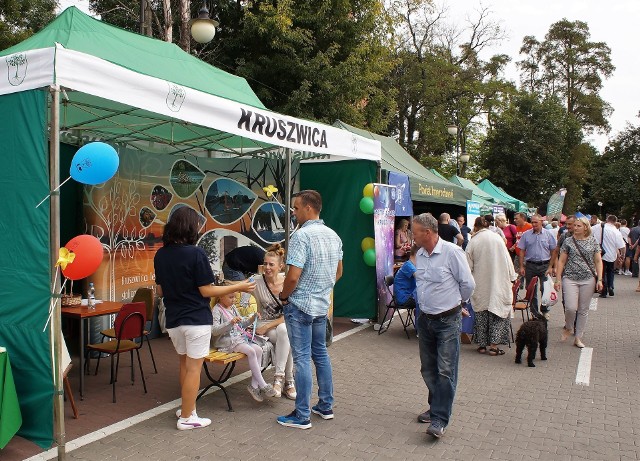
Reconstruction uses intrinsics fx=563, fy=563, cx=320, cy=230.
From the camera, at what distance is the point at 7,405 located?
3.78 m

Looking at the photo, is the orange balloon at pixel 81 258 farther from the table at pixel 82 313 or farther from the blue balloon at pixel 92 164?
the table at pixel 82 313

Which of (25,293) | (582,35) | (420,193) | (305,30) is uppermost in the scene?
(582,35)

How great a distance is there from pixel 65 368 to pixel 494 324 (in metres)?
5.10

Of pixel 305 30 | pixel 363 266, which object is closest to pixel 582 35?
pixel 305 30

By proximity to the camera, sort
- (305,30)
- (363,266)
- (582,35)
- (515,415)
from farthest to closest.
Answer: (582,35)
(305,30)
(363,266)
(515,415)

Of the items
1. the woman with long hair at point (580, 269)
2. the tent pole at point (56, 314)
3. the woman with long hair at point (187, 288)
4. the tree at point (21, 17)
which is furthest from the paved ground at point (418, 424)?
the tree at point (21, 17)

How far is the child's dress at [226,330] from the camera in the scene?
5152 millimetres

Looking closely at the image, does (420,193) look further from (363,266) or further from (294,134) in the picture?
(294,134)

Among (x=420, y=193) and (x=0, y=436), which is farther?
(x=420, y=193)

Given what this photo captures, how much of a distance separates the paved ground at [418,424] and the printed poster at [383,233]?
6.29 feet

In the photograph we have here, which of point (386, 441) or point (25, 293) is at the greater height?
point (25, 293)

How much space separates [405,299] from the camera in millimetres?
8109

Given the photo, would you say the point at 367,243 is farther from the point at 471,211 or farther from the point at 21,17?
the point at 21,17

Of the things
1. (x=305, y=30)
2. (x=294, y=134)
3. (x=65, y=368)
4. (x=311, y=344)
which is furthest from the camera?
(x=305, y=30)
